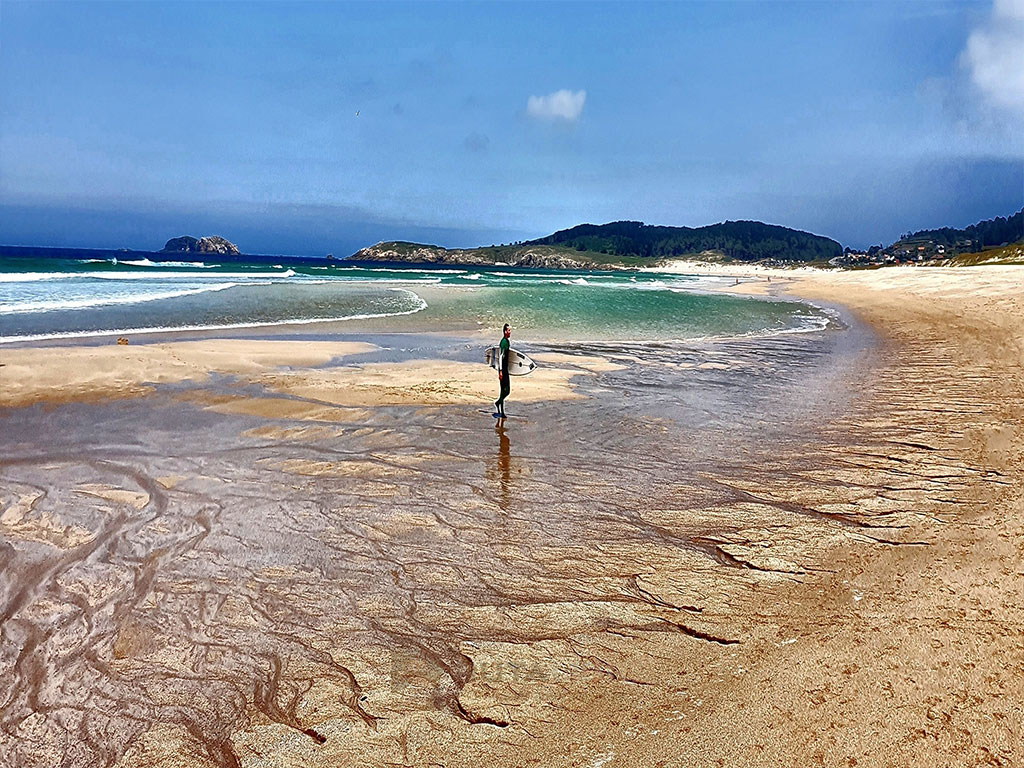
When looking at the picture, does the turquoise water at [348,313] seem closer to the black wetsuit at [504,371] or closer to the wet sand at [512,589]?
the black wetsuit at [504,371]

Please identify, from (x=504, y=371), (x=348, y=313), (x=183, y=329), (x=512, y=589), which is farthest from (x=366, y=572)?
(x=348, y=313)

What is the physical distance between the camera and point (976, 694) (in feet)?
13.5

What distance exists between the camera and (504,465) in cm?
966

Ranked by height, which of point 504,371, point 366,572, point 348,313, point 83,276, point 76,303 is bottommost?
point 366,572

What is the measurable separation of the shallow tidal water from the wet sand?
33 millimetres

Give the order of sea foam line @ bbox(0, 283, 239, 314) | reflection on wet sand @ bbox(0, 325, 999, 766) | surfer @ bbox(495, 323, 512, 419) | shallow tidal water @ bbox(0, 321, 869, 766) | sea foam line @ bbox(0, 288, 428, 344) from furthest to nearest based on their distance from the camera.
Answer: sea foam line @ bbox(0, 283, 239, 314), sea foam line @ bbox(0, 288, 428, 344), surfer @ bbox(495, 323, 512, 419), shallow tidal water @ bbox(0, 321, 869, 766), reflection on wet sand @ bbox(0, 325, 999, 766)

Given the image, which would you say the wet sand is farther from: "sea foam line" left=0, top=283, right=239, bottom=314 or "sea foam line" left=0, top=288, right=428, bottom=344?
"sea foam line" left=0, top=283, right=239, bottom=314

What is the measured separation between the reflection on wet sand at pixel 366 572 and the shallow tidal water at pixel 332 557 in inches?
1.1

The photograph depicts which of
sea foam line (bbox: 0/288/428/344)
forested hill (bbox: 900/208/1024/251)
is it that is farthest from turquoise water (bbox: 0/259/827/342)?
forested hill (bbox: 900/208/1024/251)

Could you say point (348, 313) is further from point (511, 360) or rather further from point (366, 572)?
point (366, 572)

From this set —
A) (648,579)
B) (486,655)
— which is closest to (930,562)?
(648,579)

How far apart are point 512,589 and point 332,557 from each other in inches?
81.1

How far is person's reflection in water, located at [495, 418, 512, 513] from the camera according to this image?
826cm

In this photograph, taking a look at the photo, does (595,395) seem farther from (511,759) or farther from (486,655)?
(511,759)
